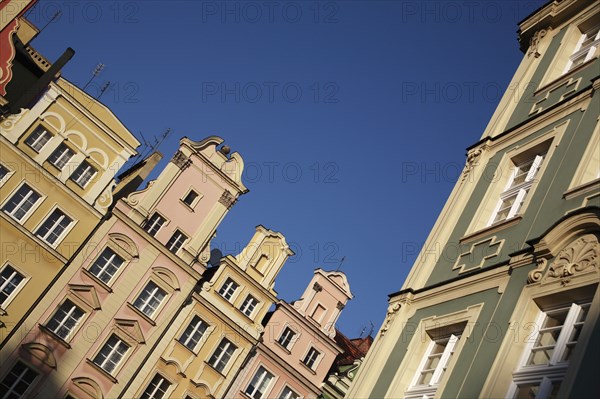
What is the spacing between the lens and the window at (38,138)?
30.6 meters

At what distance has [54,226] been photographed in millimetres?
30312

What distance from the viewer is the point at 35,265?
2941cm

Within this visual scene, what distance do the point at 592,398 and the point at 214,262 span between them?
108 ft

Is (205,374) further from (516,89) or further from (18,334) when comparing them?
(516,89)

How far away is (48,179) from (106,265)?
4.74 m

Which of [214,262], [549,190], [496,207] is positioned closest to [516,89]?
[496,207]

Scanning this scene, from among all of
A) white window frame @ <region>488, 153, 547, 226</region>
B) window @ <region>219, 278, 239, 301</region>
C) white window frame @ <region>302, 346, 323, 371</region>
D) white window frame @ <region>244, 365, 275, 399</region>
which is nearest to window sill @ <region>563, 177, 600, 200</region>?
white window frame @ <region>488, 153, 547, 226</region>

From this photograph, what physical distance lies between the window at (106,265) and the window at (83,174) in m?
3.31

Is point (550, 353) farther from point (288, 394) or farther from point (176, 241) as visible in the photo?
point (288, 394)

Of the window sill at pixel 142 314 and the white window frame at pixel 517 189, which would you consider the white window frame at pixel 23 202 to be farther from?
the white window frame at pixel 517 189

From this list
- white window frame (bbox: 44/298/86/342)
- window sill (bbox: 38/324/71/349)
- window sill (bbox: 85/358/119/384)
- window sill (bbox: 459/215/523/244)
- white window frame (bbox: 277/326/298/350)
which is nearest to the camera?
window sill (bbox: 459/215/523/244)

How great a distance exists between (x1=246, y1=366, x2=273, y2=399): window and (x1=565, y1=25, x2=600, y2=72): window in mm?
24941

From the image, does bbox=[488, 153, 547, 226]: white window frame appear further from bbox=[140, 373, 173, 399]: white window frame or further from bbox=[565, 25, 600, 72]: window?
bbox=[140, 373, 173, 399]: white window frame

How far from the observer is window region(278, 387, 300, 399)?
3688cm
